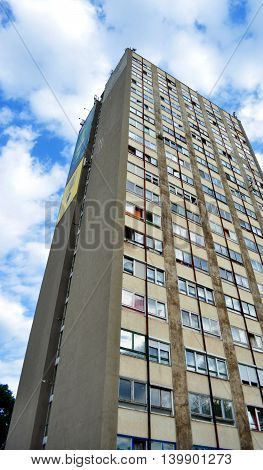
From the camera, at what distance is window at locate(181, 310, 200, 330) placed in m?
18.8

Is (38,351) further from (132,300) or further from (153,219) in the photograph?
(153,219)

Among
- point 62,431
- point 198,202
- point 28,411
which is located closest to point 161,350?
point 62,431

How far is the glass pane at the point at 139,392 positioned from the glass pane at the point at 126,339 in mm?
1657

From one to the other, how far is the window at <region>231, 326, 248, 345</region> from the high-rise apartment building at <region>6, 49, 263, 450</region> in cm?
8

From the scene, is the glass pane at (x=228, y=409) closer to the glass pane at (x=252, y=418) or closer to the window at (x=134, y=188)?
the glass pane at (x=252, y=418)

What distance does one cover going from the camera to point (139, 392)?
14727mm

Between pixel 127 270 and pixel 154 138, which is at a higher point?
pixel 154 138

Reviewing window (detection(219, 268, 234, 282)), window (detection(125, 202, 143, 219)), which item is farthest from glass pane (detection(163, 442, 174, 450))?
window (detection(125, 202, 143, 219))

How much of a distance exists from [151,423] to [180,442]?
1.53 m

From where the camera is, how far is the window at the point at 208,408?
1577 centimetres

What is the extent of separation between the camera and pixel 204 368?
17.5 meters

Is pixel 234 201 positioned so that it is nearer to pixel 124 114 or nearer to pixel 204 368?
pixel 124 114

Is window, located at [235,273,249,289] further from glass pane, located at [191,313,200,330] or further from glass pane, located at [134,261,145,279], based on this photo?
glass pane, located at [134,261,145,279]

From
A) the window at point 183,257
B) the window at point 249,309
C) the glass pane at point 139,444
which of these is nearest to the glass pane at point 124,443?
the glass pane at point 139,444
